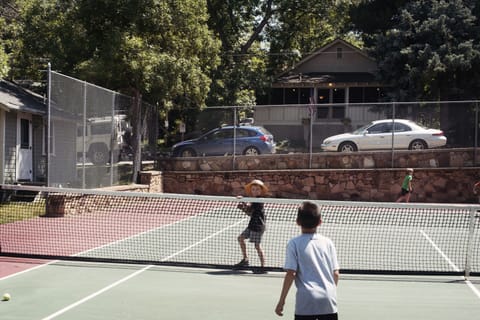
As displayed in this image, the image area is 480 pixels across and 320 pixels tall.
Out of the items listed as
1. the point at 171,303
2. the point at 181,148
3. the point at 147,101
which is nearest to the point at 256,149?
the point at 181,148

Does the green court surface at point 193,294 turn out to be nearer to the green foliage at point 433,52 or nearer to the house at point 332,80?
the green foliage at point 433,52

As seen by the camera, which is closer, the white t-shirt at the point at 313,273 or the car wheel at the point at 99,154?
the white t-shirt at the point at 313,273

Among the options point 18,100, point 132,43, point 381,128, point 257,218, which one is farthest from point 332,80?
point 257,218

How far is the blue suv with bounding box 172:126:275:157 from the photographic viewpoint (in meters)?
25.4

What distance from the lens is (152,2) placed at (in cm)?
2219

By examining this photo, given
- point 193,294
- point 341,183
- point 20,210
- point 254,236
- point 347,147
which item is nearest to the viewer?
point 193,294

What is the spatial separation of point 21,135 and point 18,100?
4.01ft

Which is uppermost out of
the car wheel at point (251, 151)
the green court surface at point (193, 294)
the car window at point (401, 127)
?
the car window at point (401, 127)

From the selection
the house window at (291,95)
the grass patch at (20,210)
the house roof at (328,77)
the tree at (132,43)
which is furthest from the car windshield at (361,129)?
the house window at (291,95)

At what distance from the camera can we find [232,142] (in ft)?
83.5

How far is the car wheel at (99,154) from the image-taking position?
19.2 m

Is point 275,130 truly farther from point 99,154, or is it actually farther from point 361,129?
point 99,154

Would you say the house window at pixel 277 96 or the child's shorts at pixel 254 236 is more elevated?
the house window at pixel 277 96

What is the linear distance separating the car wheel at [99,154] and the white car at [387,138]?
914 cm
